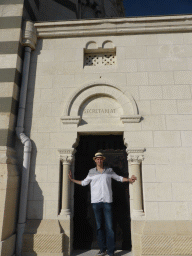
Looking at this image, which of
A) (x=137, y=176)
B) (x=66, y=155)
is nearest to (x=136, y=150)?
(x=137, y=176)

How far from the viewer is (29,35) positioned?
16.0 ft

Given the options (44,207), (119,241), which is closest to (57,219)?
(44,207)

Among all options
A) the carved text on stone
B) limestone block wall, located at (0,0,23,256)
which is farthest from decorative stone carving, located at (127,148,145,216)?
limestone block wall, located at (0,0,23,256)

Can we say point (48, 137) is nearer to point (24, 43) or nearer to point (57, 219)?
point (57, 219)

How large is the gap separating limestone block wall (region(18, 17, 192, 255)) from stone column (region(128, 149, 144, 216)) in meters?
0.10

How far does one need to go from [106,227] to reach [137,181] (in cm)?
113

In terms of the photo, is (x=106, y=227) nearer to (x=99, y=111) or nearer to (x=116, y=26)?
(x=99, y=111)

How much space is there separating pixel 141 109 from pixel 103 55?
6.20 ft

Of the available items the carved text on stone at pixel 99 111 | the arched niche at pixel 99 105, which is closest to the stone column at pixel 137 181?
the arched niche at pixel 99 105

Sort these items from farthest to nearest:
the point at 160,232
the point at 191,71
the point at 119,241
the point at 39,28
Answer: the point at 39,28 < the point at 191,71 < the point at 119,241 < the point at 160,232

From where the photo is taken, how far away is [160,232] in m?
3.84

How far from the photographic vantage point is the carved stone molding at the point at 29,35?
4.88 meters

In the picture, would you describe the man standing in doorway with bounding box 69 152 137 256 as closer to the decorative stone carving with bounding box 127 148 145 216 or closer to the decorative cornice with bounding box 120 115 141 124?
the decorative stone carving with bounding box 127 148 145 216

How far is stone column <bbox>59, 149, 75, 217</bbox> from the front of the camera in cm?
416
